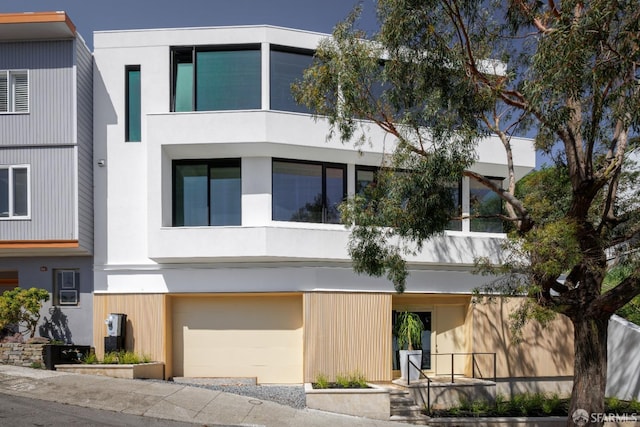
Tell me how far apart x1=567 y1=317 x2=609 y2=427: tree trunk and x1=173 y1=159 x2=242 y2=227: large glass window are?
879cm

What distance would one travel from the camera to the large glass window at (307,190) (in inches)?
566

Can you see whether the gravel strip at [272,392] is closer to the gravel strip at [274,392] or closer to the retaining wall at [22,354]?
the gravel strip at [274,392]

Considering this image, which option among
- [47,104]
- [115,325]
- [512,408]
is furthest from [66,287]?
[512,408]

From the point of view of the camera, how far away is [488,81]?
10508 millimetres

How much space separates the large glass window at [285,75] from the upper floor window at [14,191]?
22.4ft

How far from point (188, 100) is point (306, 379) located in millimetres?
8254

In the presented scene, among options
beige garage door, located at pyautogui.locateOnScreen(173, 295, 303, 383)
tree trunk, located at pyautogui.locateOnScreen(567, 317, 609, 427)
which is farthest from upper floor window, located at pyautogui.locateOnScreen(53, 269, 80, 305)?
tree trunk, located at pyautogui.locateOnScreen(567, 317, 609, 427)

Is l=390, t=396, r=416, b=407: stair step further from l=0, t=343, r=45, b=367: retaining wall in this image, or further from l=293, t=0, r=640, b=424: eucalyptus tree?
l=0, t=343, r=45, b=367: retaining wall

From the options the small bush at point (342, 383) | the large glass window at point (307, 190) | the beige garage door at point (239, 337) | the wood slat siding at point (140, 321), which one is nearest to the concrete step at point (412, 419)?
the small bush at point (342, 383)

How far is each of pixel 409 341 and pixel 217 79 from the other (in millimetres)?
9099

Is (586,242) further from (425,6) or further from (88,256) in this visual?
(88,256)

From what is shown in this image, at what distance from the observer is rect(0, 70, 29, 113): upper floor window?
1372 centimetres

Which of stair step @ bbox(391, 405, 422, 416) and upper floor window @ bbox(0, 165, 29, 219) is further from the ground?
upper floor window @ bbox(0, 165, 29, 219)

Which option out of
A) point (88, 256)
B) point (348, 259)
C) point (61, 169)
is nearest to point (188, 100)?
point (61, 169)
